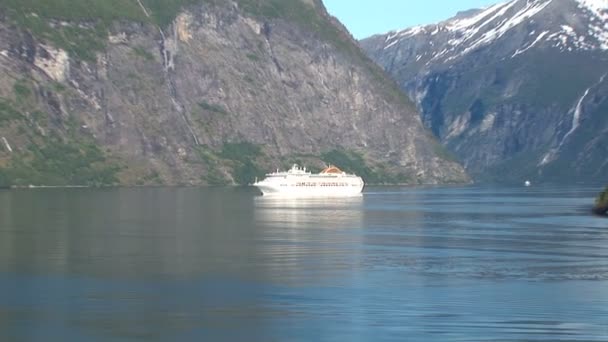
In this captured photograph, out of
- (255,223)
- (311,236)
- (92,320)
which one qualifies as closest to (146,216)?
(255,223)

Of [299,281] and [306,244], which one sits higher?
[306,244]

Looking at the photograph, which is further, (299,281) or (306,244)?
(306,244)

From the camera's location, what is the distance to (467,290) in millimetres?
72500

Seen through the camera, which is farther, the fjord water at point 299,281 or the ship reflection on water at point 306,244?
the ship reflection on water at point 306,244

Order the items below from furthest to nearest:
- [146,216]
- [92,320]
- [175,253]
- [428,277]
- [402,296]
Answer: [146,216], [175,253], [428,277], [402,296], [92,320]

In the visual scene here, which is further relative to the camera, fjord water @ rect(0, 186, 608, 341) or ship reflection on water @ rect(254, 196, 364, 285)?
ship reflection on water @ rect(254, 196, 364, 285)

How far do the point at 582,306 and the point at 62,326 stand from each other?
78.7 feet

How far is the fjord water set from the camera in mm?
58844

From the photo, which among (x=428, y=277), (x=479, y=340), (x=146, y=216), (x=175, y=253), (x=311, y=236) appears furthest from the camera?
(x=146, y=216)

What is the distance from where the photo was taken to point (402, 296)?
6975cm

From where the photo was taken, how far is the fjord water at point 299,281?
58844 mm

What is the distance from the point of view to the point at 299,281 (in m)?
76.8

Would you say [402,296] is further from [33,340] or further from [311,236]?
[311,236]

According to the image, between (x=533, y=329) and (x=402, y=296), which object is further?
(x=402, y=296)
